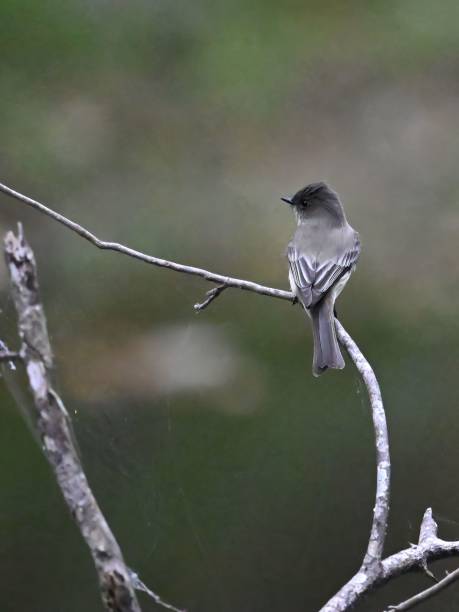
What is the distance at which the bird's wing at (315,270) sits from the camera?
1611mm

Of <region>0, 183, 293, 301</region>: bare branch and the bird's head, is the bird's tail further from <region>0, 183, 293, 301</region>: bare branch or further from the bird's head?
the bird's head

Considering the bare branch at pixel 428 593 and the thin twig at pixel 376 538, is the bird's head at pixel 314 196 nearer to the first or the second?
the thin twig at pixel 376 538

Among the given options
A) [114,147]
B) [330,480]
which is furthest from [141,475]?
[114,147]

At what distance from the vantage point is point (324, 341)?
5.02 ft

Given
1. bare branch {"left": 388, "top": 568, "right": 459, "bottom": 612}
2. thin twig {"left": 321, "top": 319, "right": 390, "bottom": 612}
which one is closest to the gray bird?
thin twig {"left": 321, "top": 319, "right": 390, "bottom": 612}

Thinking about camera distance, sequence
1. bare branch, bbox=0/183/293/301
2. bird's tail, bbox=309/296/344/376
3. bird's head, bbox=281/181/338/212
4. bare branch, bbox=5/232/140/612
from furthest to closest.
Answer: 1. bird's head, bbox=281/181/338/212
2. bird's tail, bbox=309/296/344/376
3. bare branch, bbox=0/183/293/301
4. bare branch, bbox=5/232/140/612

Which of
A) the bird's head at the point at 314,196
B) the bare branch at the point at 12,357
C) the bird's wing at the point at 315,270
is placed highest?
the bird's head at the point at 314,196

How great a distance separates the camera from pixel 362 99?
2.49m

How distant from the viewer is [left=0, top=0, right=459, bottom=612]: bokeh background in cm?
176

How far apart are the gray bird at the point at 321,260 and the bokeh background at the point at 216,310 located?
24 centimetres

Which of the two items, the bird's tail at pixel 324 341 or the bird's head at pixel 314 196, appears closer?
the bird's tail at pixel 324 341

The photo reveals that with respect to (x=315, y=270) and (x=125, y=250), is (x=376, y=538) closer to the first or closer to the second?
(x=125, y=250)

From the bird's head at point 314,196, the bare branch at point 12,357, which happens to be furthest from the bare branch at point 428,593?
the bird's head at point 314,196

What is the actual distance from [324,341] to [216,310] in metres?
0.58
